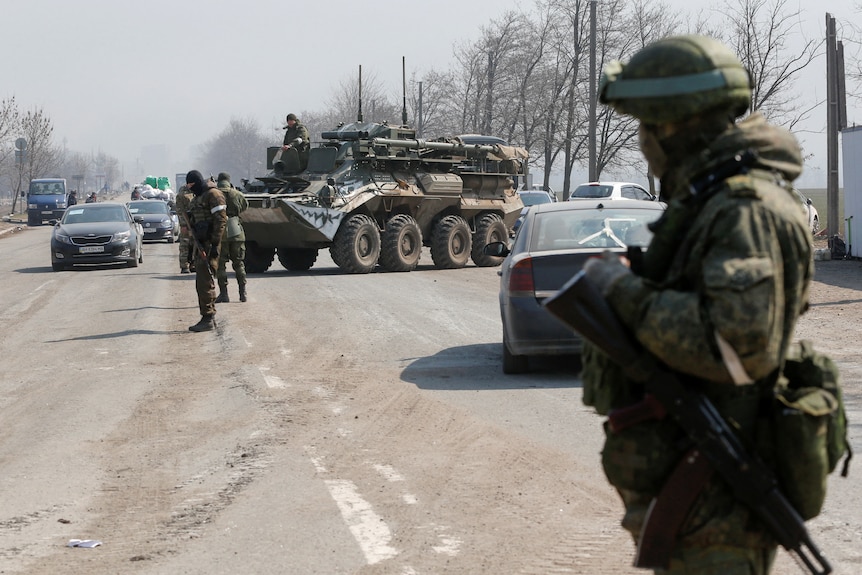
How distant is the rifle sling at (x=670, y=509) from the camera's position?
2428mm

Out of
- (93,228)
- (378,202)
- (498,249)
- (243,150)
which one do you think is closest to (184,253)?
(93,228)

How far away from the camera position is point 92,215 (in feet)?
80.4

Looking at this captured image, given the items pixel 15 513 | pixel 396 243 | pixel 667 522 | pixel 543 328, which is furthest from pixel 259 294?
pixel 667 522

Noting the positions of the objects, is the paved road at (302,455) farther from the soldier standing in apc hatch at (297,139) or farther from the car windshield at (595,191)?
the car windshield at (595,191)

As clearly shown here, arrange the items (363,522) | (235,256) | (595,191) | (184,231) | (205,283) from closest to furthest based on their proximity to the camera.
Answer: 1. (363,522)
2. (205,283)
3. (235,256)
4. (184,231)
5. (595,191)

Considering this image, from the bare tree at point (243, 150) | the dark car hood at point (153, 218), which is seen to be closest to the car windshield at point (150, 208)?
the dark car hood at point (153, 218)

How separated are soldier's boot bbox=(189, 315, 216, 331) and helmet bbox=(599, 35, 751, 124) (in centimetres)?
1078

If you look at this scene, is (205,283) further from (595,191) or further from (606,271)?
(595,191)

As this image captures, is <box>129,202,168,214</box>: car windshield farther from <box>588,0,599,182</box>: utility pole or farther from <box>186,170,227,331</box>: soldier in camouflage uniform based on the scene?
<box>186,170,227,331</box>: soldier in camouflage uniform

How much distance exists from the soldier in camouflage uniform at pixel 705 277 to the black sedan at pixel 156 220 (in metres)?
32.2

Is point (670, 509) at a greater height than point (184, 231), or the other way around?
point (184, 231)

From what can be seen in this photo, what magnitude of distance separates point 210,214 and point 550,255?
5454 millimetres

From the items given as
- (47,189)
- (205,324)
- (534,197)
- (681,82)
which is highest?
(47,189)

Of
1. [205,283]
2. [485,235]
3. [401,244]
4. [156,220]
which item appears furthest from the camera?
[156,220]
